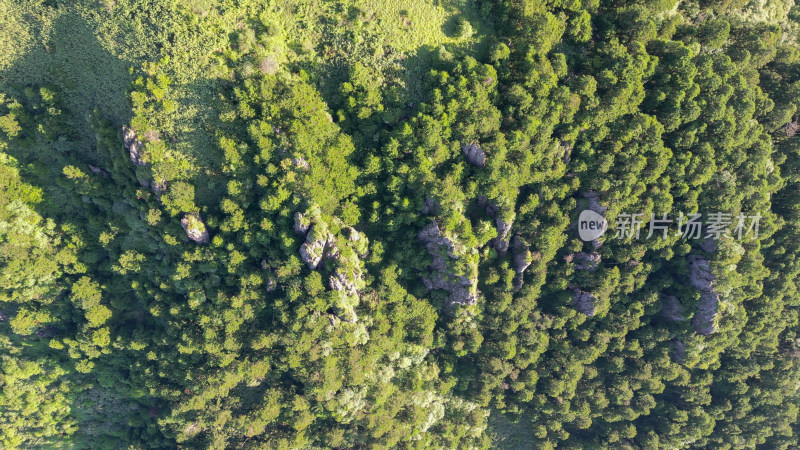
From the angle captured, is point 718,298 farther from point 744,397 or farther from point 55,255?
point 55,255

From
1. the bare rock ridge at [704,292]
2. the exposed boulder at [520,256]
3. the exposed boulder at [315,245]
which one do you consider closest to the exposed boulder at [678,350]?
the bare rock ridge at [704,292]

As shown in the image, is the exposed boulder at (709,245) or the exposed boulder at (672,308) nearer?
the exposed boulder at (709,245)

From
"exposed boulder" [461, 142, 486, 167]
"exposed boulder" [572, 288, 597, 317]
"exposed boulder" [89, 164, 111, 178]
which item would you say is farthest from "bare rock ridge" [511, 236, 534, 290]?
"exposed boulder" [89, 164, 111, 178]

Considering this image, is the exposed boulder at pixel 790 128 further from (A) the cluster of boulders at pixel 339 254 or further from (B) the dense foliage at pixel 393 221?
(A) the cluster of boulders at pixel 339 254

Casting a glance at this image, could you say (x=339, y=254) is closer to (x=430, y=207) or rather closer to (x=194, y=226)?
(x=430, y=207)

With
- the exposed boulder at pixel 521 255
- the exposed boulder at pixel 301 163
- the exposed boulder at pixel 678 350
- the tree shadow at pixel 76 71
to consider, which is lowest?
the exposed boulder at pixel 678 350

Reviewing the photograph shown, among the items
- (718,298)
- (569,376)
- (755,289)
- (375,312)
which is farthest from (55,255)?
(755,289)

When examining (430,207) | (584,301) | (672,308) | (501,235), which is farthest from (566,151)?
(672,308)
